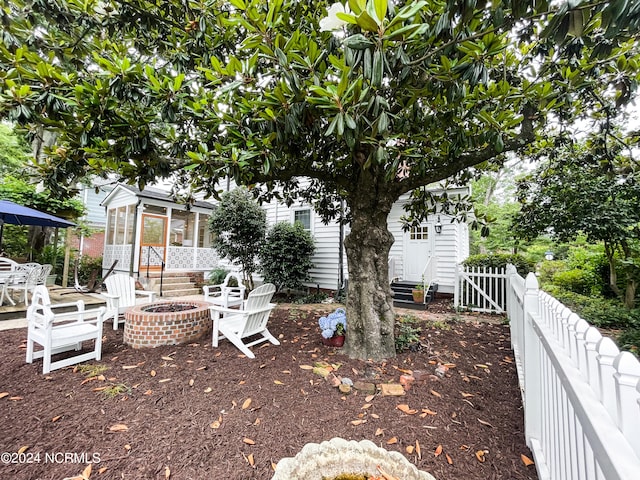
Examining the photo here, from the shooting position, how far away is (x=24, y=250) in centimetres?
1053

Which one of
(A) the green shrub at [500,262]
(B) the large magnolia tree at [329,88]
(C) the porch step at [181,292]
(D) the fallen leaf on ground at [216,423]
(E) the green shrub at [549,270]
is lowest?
(D) the fallen leaf on ground at [216,423]

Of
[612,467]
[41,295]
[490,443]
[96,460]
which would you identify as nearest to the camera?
[612,467]

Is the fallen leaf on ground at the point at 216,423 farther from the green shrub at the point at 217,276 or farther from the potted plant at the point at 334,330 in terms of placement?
the green shrub at the point at 217,276

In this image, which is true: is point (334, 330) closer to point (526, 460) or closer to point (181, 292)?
point (526, 460)

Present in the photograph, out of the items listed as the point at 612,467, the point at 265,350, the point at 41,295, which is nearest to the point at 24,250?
the point at 41,295

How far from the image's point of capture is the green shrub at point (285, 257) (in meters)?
8.84

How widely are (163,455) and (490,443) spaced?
2.49 m

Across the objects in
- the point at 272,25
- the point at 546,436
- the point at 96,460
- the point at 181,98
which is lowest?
the point at 96,460

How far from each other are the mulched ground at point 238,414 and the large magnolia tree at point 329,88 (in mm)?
1000

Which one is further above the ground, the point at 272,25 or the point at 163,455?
the point at 272,25

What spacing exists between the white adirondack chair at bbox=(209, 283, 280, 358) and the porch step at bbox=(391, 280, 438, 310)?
15.3 feet

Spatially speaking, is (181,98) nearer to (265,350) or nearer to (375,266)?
(375,266)

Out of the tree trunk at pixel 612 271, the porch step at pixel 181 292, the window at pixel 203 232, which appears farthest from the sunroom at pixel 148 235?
the tree trunk at pixel 612 271

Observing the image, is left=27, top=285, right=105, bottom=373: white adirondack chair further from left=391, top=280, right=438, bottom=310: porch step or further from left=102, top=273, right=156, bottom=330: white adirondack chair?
left=391, top=280, right=438, bottom=310: porch step
